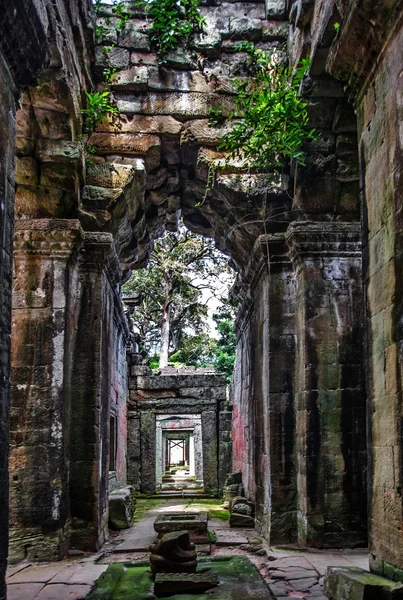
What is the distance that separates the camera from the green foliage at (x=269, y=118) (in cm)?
727

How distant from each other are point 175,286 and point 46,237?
16.5 metres

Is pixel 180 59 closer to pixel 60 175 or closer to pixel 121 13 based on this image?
pixel 121 13

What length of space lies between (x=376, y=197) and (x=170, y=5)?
510 centimetres

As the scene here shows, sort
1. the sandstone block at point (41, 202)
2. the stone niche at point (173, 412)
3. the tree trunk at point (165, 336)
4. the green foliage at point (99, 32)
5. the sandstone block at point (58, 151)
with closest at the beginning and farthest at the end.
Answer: the sandstone block at point (58, 151) → the sandstone block at point (41, 202) → the green foliage at point (99, 32) → the stone niche at point (173, 412) → the tree trunk at point (165, 336)

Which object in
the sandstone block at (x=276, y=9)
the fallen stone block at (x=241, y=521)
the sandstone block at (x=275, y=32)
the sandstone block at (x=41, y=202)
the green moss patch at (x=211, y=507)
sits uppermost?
the sandstone block at (x=276, y=9)

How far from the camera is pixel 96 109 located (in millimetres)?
7801

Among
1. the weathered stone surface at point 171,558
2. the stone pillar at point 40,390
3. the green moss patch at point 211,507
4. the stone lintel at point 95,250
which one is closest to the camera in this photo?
the weathered stone surface at point 171,558

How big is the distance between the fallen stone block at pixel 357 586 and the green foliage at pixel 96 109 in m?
5.83

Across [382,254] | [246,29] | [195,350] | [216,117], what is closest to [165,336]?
[195,350]

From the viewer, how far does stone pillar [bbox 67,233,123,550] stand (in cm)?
740

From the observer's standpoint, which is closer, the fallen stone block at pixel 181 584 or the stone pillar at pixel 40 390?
the fallen stone block at pixel 181 584

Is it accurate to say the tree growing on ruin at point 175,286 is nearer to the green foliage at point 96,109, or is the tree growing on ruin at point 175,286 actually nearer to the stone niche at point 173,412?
the stone niche at point 173,412

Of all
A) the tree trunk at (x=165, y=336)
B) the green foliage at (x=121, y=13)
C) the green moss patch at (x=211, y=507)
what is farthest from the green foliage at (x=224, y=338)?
the green foliage at (x=121, y=13)

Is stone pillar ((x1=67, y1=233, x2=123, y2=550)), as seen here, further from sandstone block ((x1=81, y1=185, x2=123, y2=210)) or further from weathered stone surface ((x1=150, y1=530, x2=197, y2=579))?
weathered stone surface ((x1=150, y1=530, x2=197, y2=579))
